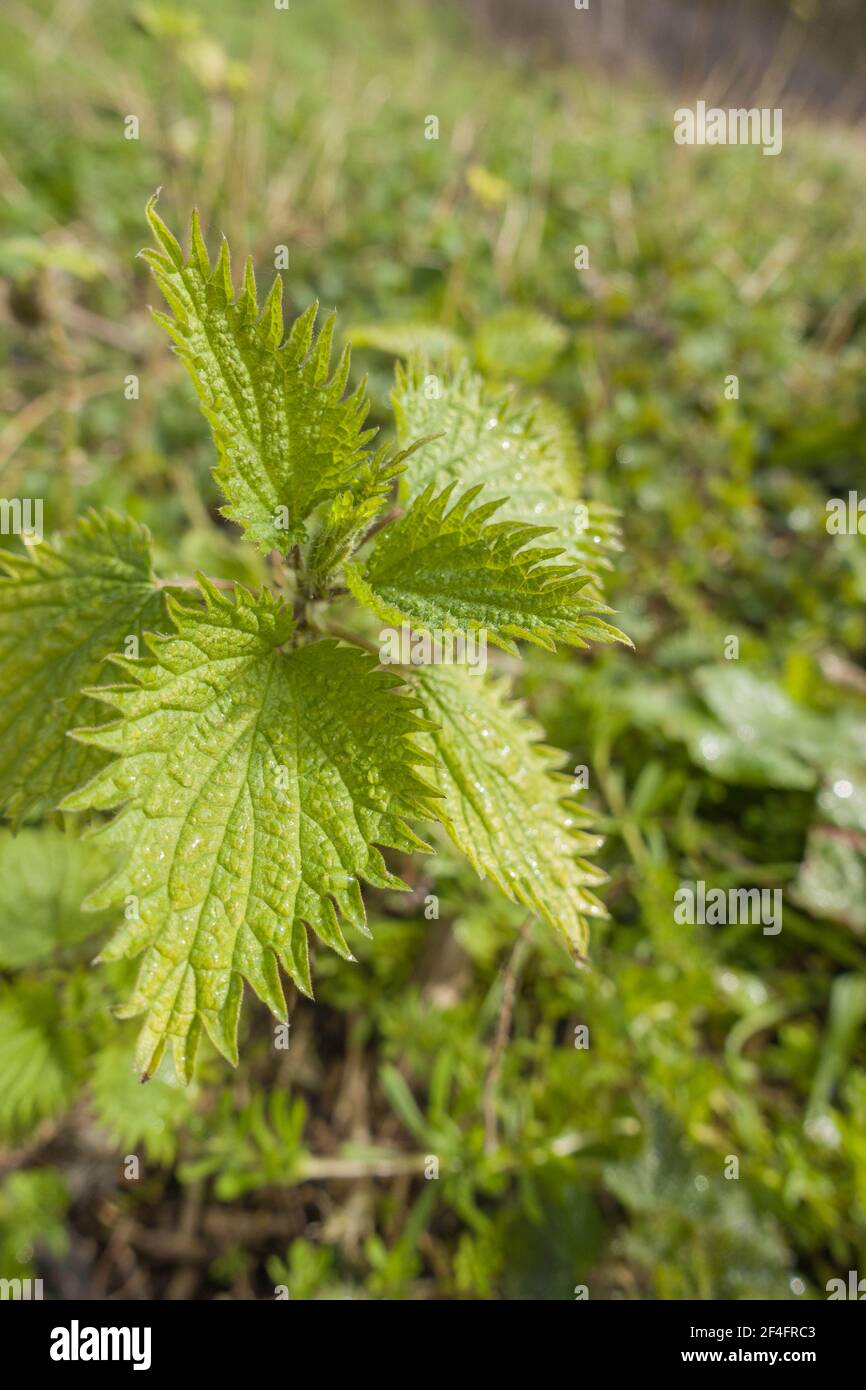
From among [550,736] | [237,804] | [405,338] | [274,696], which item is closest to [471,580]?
[274,696]

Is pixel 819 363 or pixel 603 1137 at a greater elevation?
pixel 819 363

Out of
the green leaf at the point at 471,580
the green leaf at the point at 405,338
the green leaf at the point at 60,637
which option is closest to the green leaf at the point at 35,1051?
the green leaf at the point at 60,637

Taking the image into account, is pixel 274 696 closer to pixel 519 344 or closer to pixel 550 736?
pixel 550 736

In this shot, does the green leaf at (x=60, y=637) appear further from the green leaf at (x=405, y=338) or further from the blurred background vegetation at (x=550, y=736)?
the green leaf at (x=405, y=338)

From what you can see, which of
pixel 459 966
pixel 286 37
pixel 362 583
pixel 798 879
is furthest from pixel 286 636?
pixel 286 37

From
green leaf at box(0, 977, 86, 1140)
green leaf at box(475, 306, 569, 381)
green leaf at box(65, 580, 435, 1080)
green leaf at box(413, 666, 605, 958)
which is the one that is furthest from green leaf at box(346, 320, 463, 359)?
green leaf at box(0, 977, 86, 1140)

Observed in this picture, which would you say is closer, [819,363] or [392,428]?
[392,428]

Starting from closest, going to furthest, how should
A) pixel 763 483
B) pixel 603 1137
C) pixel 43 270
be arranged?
pixel 603 1137 → pixel 43 270 → pixel 763 483

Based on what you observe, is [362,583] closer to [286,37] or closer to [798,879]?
[798,879]
